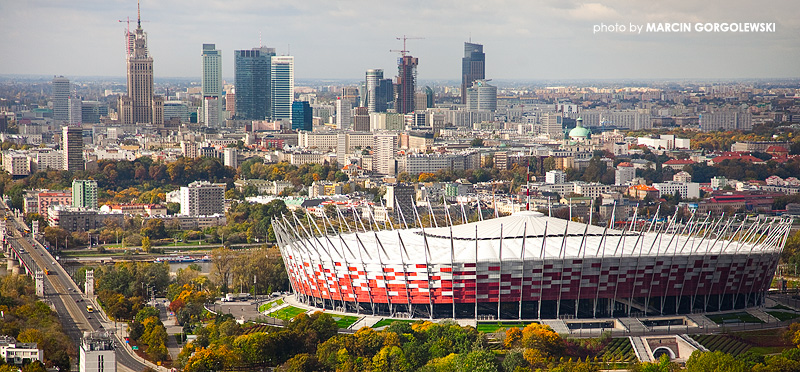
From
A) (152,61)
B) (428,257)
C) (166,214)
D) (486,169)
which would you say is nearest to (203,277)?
(428,257)

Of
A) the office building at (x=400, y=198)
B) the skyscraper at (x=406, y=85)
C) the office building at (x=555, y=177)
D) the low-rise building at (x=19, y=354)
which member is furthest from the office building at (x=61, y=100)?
the low-rise building at (x=19, y=354)

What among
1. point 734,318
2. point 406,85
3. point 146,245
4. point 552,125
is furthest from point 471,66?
A: point 734,318

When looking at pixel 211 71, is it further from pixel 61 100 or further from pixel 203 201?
pixel 203 201

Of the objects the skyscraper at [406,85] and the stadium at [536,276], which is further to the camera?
the skyscraper at [406,85]

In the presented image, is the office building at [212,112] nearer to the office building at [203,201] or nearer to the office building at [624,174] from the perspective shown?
the office building at [624,174]

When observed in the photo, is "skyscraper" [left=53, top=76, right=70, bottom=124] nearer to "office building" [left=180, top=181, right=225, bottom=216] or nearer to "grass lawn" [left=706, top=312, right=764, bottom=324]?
"office building" [left=180, top=181, right=225, bottom=216]

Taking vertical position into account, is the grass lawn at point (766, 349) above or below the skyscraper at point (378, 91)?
below

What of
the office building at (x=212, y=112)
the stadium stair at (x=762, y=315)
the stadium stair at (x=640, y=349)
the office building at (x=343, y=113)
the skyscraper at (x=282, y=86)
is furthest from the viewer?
the skyscraper at (x=282, y=86)

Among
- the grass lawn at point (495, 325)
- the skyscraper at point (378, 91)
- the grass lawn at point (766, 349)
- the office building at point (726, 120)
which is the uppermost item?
the skyscraper at point (378, 91)

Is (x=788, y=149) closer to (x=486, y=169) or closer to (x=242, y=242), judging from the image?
(x=486, y=169)
